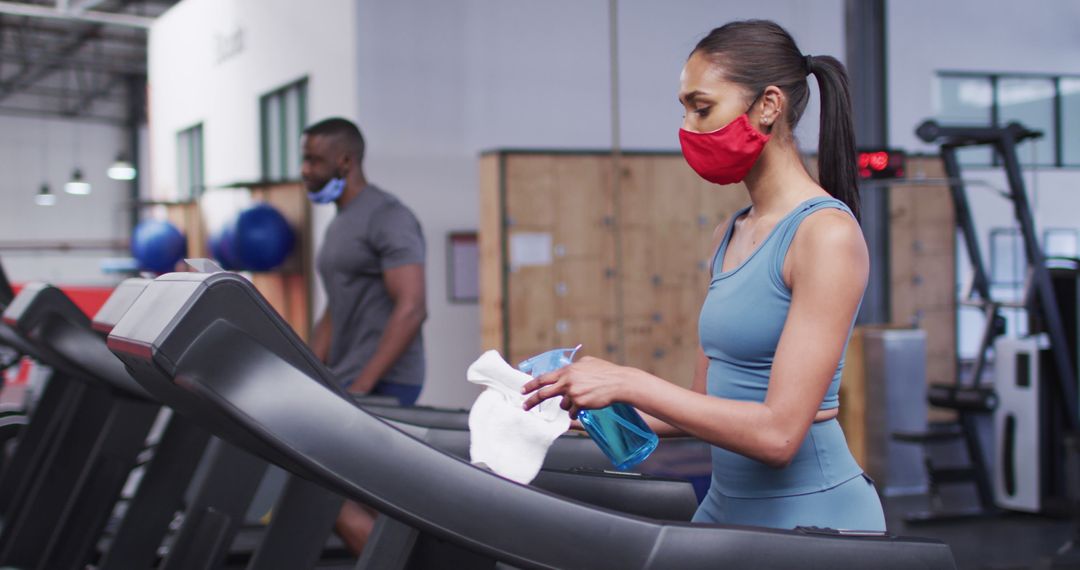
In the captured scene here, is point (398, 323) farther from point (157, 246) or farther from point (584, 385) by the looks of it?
point (157, 246)

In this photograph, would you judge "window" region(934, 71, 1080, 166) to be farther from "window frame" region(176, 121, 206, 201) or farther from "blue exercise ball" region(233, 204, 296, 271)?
"window frame" region(176, 121, 206, 201)

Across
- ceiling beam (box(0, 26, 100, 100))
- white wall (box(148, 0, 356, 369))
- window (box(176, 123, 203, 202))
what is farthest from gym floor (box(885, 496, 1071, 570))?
ceiling beam (box(0, 26, 100, 100))

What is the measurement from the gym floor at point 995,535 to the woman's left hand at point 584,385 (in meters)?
3.47

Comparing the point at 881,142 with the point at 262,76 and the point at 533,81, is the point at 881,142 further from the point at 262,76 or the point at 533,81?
the point at 262,76

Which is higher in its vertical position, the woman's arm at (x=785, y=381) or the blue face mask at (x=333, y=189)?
the blue face mask at (x=333, y=189)

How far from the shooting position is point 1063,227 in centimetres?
905

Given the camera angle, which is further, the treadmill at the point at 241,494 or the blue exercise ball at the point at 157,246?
the blue exercise ball at the point at 157,246

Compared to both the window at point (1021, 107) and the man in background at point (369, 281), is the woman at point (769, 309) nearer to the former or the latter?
the man in background at point (369, 281)

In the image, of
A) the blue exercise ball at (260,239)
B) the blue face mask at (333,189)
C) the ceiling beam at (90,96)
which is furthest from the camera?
the ceiling beam at (90,96)

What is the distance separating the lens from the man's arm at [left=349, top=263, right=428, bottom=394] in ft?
10.0

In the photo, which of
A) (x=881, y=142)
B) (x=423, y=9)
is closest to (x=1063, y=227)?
(x=881, y=142)

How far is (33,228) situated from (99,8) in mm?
6817

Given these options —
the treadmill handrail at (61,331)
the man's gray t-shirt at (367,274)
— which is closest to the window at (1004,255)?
the man's gray t-shirt at (367,274)

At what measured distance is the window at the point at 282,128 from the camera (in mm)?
8354
